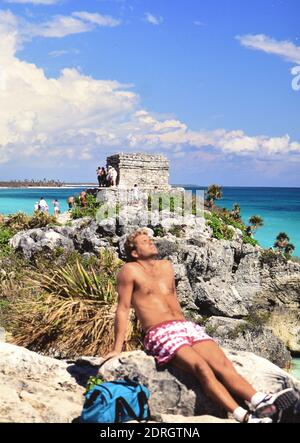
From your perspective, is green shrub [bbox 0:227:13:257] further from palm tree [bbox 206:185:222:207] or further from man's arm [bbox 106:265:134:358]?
man's arm [bbox 106:265:134:358]

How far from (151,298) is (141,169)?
23052 mm

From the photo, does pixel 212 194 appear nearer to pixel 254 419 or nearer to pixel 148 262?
pixel 148 262

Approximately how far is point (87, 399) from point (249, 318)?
1448 cm

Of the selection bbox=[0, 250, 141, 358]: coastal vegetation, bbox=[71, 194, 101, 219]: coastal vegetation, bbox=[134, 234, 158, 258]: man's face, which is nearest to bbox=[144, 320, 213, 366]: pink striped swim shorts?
bbox=[134, 234, 158, 258]: man's face

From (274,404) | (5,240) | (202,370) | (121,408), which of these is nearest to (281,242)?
(5,240)

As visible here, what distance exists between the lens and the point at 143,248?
16.8 ft

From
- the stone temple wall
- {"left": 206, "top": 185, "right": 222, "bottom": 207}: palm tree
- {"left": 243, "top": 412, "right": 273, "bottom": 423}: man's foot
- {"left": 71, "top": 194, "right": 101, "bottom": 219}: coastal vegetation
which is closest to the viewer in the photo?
{"left": 243, "top": 412, "right": 273, "bottom": 423}: man's foot

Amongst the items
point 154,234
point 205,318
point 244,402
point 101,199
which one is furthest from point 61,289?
point 101,199

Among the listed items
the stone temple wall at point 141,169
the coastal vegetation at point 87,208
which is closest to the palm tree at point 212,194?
the stone temple wall at point 141,169

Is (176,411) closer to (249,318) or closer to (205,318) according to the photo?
(205,318)

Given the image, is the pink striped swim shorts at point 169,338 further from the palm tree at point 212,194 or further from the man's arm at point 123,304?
the palm tree at point 212,194

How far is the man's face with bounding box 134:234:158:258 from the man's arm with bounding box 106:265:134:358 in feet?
0.66

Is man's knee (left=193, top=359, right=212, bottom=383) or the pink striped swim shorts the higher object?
the pink striped swim shorts

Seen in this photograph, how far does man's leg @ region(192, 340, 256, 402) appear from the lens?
4.52 m
